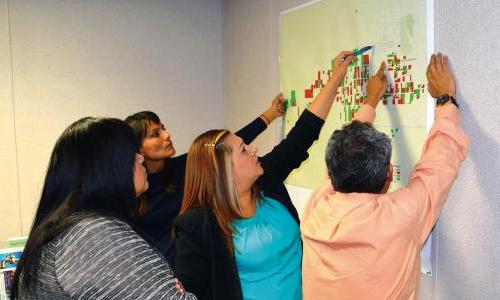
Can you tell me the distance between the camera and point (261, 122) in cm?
236

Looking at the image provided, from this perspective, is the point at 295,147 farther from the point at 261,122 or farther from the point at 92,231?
the point at 92,231

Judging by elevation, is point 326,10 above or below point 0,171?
above

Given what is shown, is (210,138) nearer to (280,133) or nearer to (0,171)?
(280,133)

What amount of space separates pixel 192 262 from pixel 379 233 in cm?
61

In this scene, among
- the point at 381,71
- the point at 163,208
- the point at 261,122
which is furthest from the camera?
the point at 261,122

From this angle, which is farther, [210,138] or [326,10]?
[326,10]

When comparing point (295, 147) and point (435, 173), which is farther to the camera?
point (295, 147)

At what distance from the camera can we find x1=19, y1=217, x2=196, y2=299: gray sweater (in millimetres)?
958

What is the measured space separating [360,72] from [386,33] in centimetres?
21

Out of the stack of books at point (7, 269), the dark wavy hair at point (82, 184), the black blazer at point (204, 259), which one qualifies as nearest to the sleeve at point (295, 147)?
the black blazer at point (204, 259)

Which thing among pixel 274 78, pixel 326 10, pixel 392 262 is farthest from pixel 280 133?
pixel 392 262

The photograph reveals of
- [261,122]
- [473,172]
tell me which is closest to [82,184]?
[473,172]

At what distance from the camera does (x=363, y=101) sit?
1890 mm

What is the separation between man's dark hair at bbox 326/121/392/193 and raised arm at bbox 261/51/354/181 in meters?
0.51
